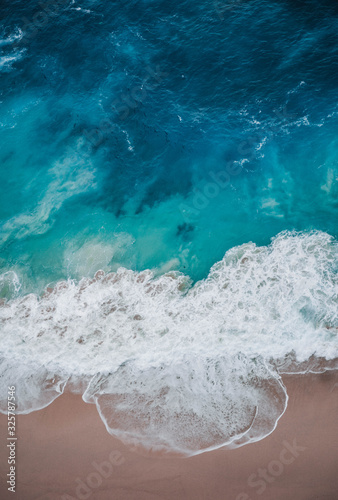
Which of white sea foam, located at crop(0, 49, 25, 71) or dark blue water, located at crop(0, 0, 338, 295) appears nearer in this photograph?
dark blue water, located at crop(0, 0, 338, 295)

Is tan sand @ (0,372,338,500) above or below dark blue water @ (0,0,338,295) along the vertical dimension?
below

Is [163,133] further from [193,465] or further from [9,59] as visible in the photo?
[193,465]

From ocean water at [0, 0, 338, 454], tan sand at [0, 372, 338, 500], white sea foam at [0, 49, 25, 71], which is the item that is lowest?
tan sand at [0, 372, 338, 500]

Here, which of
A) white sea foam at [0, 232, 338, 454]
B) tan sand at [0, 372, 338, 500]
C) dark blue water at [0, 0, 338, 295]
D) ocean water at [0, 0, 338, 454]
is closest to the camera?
tan sand at [0, 372, 338, 500]

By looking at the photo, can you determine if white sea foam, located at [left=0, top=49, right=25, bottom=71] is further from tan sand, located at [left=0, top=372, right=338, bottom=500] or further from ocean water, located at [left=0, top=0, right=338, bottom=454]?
tan sand, located at [left=0, top=372, right=338, bottom=500]

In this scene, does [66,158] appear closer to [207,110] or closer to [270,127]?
[207,110]

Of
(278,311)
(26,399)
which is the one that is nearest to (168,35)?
(278,311)

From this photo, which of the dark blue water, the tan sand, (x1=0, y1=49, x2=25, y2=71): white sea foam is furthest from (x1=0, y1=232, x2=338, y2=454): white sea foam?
(x1=0, y1=49, x2=25, y2=71): white sea foam
